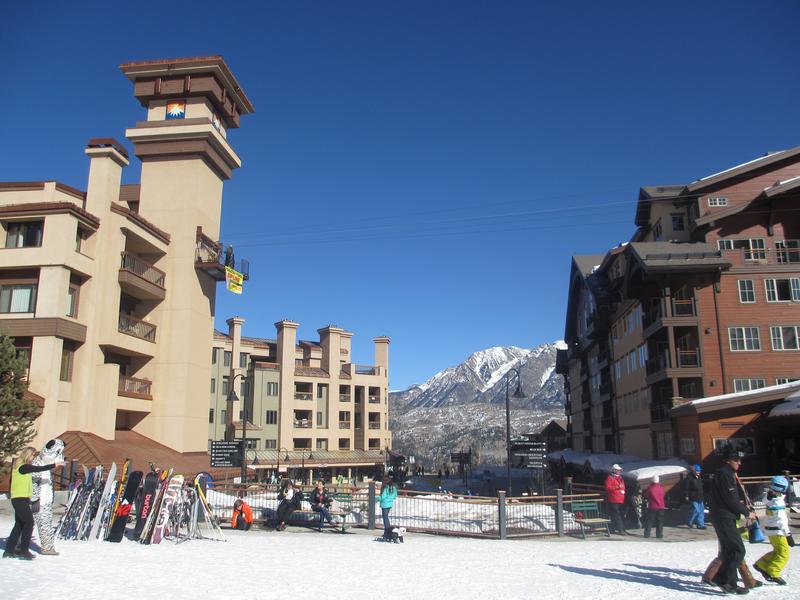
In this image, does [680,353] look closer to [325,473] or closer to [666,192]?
[666,192]

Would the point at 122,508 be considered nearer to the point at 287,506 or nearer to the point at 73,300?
the point at 287,506

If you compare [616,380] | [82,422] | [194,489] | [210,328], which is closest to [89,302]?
[82,422]

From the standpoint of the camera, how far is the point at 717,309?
33.2 meters

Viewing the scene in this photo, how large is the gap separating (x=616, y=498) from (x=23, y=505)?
14331 millimetres

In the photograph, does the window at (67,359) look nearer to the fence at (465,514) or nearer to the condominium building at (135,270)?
the condominium building at (135,270)

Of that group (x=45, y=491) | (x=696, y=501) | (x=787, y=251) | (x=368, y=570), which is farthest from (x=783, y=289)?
(x=45, y=491)

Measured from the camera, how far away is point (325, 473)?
67.8 meters

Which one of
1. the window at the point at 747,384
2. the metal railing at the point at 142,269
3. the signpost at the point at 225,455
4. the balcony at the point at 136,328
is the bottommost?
the signpost at the point at 225,455

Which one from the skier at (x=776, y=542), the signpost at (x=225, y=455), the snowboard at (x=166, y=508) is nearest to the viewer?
the skier at (x=776, y=542)

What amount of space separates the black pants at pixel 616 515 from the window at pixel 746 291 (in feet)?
62.0

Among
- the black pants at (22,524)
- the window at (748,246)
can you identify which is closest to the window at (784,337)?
the window at (748,246)

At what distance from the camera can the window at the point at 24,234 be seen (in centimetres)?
2841

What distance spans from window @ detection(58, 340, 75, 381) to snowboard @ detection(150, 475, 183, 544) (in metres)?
15.2

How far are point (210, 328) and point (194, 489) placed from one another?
22.3 meters
